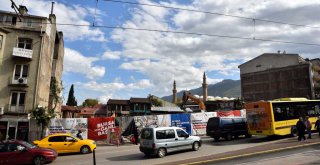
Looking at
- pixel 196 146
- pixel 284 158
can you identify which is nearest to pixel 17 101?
pixel 196 146

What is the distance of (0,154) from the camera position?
13641 mm

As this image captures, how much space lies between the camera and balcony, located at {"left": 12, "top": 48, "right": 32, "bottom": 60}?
26975 millimetres

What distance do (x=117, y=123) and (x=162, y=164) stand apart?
568 inches

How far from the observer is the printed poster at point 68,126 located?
81.5 feet

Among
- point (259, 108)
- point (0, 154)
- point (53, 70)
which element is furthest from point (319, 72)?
point (0, 154)

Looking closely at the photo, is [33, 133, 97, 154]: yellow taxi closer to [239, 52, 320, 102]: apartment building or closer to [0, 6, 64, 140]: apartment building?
[0, 6, 64, 140]: apartment building

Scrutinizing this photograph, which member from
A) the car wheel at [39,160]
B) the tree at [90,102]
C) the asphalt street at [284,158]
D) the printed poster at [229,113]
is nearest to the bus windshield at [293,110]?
the asphalt street at [284,158]

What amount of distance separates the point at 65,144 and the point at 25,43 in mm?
15770

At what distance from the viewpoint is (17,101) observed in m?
27.0

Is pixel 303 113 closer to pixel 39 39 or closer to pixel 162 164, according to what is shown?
pixel 162 164

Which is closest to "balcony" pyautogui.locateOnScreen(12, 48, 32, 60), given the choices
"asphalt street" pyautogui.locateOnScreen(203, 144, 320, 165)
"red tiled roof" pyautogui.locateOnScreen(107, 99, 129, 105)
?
"asphalt street" pyautogui.locateOnScreen(203, 144, 320, 165)

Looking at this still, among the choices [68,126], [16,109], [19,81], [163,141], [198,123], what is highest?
[19,81]

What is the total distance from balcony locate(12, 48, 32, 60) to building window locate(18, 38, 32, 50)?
106 cm

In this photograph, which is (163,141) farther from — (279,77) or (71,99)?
(71,99)
